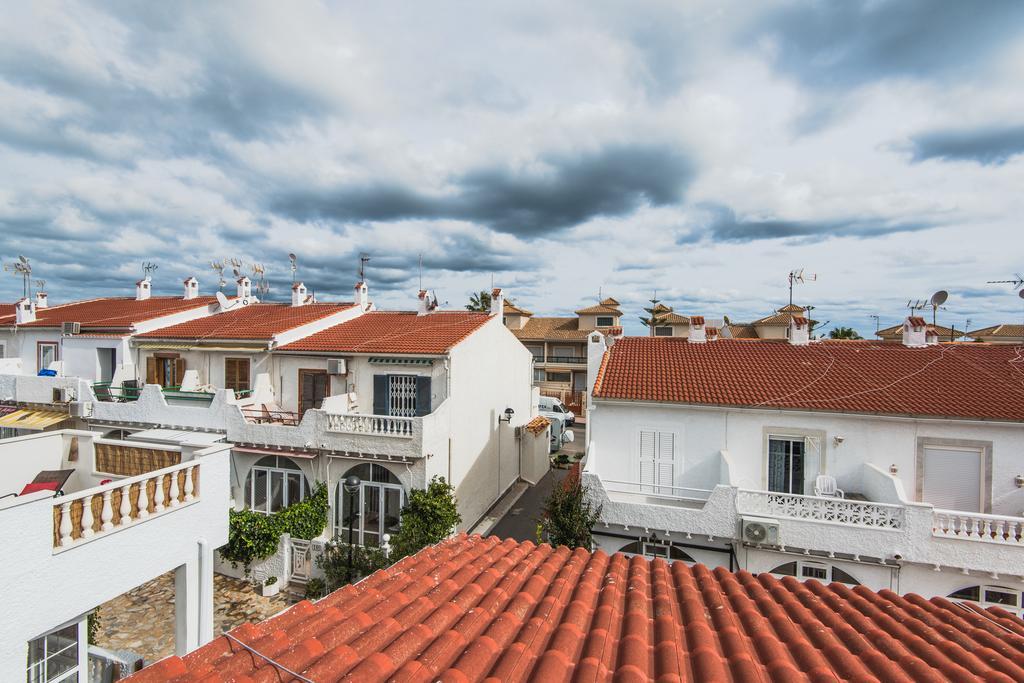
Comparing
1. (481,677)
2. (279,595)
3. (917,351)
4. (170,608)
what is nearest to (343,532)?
(279,595)

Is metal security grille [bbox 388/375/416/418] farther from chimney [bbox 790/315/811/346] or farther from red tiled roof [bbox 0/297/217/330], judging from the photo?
chimney [bbox 790/315/811/346]

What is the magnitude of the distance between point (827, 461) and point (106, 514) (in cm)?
1964

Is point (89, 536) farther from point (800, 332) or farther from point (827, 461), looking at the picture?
point (800, 332)

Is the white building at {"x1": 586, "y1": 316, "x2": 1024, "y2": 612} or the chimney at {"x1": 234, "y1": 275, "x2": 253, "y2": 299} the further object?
the chimney at {"x1": 234, "y1": 275, "x2": 253, "y2": 299}

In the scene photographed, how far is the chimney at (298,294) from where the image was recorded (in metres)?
29.2

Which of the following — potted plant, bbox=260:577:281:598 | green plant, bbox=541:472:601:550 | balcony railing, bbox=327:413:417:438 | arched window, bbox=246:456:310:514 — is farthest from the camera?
arched window, bbox=246:456:310:514

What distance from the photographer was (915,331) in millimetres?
19812

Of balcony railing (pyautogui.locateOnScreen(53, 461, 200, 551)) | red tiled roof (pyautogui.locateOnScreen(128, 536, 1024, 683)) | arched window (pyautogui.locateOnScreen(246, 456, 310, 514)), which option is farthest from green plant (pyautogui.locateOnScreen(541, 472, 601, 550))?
arched window (pyautogui.locateOnScreen(246, 456, 310, 514))

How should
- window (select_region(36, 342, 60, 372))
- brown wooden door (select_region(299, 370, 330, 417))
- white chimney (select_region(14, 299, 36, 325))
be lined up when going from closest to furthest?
1. brown wooden door (select_region(299, 370, 330, 417))
2. window (select_region(36, 342, 60, 372))
3. white chimney (select_region(14, 299, 36, 325))

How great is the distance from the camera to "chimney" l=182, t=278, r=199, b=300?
3080 cm

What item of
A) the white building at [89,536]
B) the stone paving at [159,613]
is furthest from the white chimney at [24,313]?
the white building at [89,536]

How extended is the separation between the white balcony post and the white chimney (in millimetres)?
27503

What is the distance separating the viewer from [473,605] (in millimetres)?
5492

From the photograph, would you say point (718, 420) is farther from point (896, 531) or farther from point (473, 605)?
point (473, 605)
